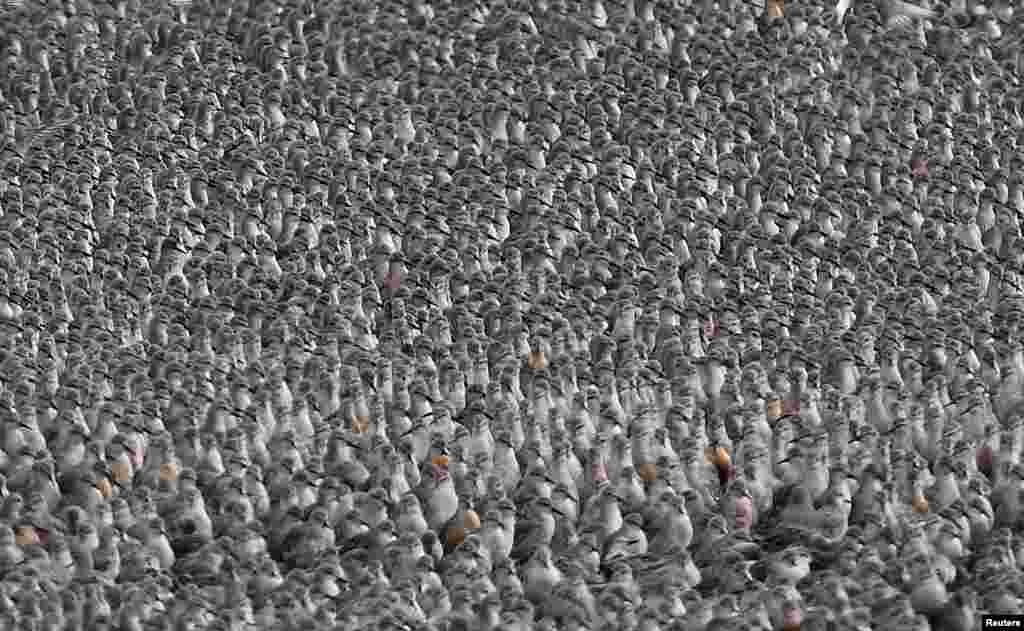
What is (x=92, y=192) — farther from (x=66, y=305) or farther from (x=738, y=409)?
(x=738, y=409)

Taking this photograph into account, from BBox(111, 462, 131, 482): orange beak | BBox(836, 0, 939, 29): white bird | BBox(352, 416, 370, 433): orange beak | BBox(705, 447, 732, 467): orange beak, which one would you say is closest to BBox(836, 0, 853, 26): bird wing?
BBox(836, 0, 939, 29): white bird

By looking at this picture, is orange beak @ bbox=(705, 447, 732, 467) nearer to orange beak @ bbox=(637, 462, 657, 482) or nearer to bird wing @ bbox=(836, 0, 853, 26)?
orange beak @ bbox=(637, 462, 657, 482)

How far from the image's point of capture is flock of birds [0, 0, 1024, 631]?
14734 mm

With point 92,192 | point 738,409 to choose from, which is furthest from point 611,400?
point 92,192

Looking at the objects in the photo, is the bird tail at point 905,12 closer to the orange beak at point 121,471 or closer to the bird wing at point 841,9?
the bird wing at point 841,9

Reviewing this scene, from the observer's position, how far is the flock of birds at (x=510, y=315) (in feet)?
48.3

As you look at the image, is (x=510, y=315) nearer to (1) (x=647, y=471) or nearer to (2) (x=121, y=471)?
(1) (x=647, y=471)

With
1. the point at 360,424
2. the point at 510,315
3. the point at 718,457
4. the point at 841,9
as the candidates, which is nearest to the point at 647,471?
the point at 718,457

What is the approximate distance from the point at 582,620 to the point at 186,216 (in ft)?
24.2

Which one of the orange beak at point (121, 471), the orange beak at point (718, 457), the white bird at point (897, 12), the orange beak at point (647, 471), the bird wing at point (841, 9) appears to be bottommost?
the orange beak at point (121, 471)

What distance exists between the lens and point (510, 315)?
18.0 m

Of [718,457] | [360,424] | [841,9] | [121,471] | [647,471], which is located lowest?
[121,471]

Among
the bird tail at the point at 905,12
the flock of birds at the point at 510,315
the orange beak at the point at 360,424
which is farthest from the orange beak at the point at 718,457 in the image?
the bird tail at the point at 905,12

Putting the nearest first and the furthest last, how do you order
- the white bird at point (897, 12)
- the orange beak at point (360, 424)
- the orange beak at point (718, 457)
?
the orange beak at point (718, 457), the orange beak at point (360, 424), the white bird at point (897, 12)
